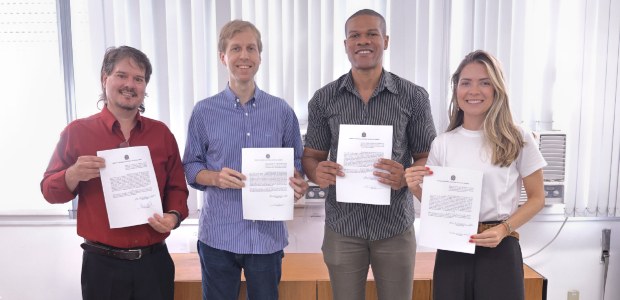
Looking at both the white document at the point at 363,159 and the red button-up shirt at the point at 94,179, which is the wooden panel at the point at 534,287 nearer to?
the white document at the point at 363,159

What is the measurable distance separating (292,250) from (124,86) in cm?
149

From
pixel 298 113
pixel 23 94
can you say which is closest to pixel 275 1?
pixel 298 113

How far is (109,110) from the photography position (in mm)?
1677

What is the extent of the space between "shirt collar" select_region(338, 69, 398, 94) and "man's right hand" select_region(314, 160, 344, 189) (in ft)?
1.05


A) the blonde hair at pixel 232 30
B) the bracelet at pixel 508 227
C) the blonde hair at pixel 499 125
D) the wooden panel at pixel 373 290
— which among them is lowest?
the wooden panel at pixel 373 290

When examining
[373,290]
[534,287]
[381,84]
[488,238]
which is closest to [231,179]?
[381,84]

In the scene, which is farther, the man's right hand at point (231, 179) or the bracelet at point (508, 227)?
the man's right hand at point (231, 179)

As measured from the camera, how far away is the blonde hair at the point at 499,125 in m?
1.50

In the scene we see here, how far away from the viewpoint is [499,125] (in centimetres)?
153

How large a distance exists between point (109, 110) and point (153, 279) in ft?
2.23

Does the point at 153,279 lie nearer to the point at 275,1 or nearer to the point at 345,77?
the point at 345,77

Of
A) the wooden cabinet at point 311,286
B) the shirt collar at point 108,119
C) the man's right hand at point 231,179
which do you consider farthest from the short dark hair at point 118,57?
the wooden cabinet at point 311,286

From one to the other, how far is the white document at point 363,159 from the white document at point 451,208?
0.18 metres

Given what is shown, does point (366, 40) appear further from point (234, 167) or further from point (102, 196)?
point (102, 196)
